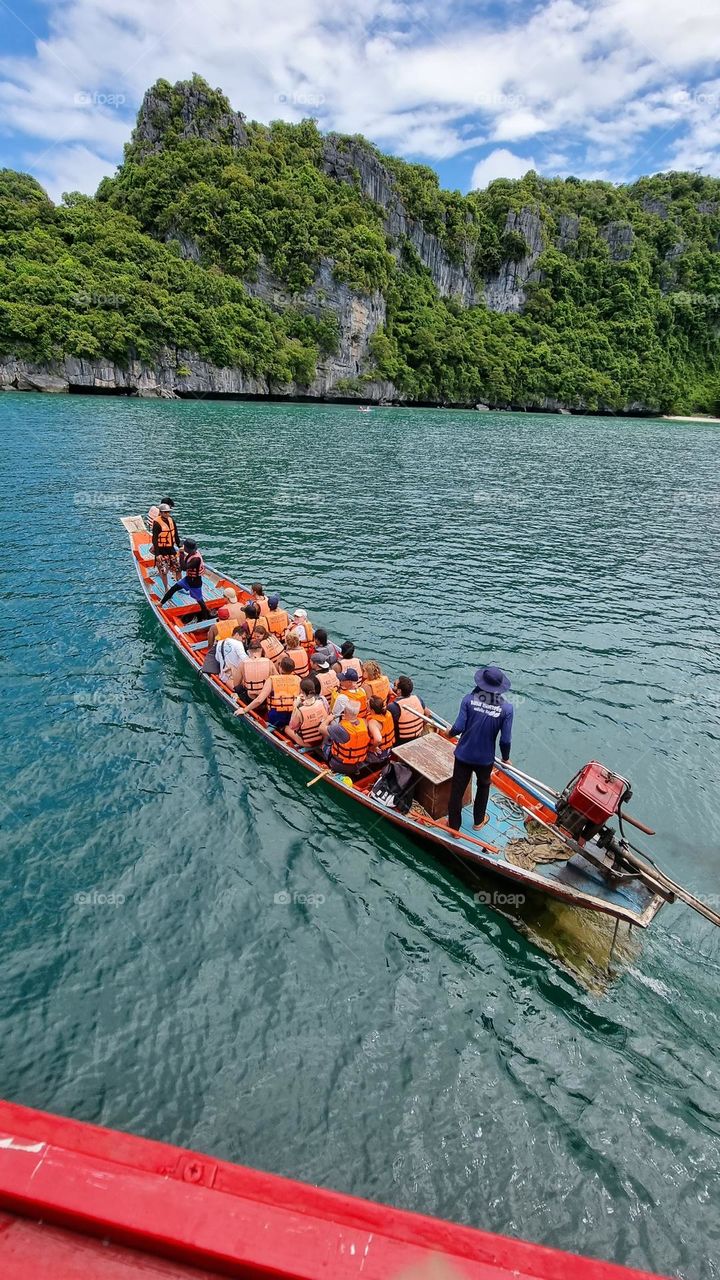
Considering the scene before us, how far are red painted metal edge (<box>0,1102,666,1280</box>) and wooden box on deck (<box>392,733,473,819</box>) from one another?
710cm

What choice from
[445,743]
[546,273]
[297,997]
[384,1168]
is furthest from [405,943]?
[546,273]

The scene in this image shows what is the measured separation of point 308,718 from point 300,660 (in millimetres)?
1494

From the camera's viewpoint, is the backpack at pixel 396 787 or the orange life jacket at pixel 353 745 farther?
the orange life jacket at pixel 353 745

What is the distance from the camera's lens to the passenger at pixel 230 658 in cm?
1252

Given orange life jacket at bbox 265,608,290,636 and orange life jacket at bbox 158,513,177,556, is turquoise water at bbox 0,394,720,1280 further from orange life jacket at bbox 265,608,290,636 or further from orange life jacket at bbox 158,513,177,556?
orange life jacket at bbox 265,608,290,636

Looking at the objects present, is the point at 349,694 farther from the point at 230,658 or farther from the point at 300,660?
the point at 230,658

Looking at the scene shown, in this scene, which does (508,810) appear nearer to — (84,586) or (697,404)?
(84,586)

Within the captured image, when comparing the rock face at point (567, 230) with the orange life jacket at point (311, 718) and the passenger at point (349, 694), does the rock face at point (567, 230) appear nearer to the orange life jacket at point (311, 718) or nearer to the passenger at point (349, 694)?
the passenger at point (349, 694)

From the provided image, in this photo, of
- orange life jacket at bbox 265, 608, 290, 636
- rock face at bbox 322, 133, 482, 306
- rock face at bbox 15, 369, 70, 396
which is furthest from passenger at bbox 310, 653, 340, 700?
rock face at bbox 322, 133, 482, 306

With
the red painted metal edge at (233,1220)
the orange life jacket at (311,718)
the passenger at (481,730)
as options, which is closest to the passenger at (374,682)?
the orange life jacket at (311,718)

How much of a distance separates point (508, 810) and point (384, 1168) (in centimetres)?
510

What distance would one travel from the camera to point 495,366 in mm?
115750

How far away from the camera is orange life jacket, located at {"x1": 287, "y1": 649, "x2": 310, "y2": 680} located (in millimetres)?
11945

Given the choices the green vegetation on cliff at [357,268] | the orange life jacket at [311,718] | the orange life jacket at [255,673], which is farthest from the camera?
the green vegetation on cliff at [357,268]
